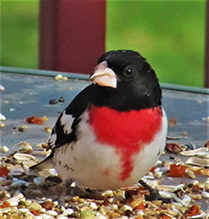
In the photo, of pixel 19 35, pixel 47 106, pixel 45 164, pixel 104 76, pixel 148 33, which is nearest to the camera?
pixel 104 76

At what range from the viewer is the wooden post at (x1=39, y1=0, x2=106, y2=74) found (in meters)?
4.18

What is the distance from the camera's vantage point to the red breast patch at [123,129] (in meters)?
2.48

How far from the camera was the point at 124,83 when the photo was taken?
2514 mm

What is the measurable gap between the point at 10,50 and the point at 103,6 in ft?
6.88

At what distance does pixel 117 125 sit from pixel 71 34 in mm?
1828

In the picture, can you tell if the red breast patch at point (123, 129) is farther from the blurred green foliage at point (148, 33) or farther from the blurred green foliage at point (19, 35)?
the blurred green foliage at point (19, 35)

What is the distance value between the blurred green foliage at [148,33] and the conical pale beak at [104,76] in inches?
129

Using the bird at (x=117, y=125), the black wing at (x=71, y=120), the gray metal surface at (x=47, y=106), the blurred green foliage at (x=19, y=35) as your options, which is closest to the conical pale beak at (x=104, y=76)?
the bird at (x=117, y=125)

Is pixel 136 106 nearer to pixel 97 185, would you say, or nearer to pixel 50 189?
pixel 97 185

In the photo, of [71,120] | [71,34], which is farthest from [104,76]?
[71,34]

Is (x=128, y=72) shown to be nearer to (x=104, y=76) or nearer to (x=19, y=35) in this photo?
(x=104, y=76)

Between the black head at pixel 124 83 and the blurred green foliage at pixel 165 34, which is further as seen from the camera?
the blurred green foliage at pixel 165 34

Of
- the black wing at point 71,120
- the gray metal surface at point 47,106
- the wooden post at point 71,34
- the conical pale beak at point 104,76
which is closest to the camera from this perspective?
the conical pale beak at point 104,76

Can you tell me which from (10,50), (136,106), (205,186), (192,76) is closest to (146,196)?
(205,186)
